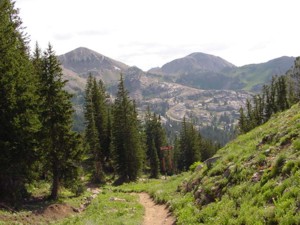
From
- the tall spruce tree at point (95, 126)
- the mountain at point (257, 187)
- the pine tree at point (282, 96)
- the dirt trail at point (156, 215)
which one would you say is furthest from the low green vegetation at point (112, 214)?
the pine tree at point (282, 96)

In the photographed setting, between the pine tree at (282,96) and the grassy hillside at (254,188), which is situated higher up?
the pine tree at (282,96)

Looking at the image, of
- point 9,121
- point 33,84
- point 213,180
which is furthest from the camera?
point 33,84

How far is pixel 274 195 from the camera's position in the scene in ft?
41.7

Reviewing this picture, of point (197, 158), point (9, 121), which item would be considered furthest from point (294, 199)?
point (197, 158)

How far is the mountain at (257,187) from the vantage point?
11729 mm

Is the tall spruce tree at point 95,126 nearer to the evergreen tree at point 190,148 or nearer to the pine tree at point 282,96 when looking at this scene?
the evergreen tree at point 190,148

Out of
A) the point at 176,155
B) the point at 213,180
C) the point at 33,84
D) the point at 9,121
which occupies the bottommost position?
the point at 176,155

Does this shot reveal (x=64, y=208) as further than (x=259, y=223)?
Yes

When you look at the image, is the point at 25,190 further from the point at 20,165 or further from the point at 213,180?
the point at 213,180

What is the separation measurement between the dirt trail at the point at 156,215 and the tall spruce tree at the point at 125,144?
25.4m

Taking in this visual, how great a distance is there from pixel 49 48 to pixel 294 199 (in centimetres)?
2607

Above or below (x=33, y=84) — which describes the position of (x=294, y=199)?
below

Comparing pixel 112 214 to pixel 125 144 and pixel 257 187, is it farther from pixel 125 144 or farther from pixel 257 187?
pixel 125 144

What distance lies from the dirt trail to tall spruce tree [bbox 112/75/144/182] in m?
25.4
